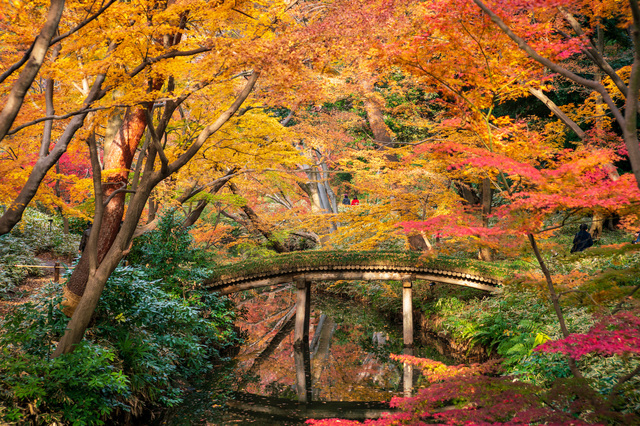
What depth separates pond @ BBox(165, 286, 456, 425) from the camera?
25.5 feet

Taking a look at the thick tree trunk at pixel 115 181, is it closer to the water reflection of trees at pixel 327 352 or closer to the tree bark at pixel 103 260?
the tree bark at pixel 103 260

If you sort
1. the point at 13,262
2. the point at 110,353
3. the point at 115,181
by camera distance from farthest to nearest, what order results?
the point at 13,262 < the point at 115,181 < the point at 110,353

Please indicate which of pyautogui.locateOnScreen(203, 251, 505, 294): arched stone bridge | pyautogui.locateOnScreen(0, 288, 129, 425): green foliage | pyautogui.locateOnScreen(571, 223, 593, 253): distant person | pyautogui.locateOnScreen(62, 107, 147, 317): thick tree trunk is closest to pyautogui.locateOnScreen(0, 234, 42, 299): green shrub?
pyautogui.locateOnScreen(62, 107, 147, 317): thick tree trunk

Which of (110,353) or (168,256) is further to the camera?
(168,256)

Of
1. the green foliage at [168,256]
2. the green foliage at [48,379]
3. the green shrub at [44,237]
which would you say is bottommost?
the green foliage at [48,379]

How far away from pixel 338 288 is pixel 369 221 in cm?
620

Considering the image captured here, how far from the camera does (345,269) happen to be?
454 inches

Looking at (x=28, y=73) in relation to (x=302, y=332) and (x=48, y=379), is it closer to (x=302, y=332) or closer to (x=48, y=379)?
(x=48, y=379)

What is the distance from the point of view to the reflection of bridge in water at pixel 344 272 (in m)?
10.8

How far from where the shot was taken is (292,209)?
52.9 feet

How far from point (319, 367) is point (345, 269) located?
2.58 meters

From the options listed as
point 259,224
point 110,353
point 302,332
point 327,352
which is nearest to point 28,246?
point 259,224

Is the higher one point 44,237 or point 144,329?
point 44,237

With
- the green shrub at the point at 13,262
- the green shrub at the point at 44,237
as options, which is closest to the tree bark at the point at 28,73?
the green shrub at the point at 13,262
